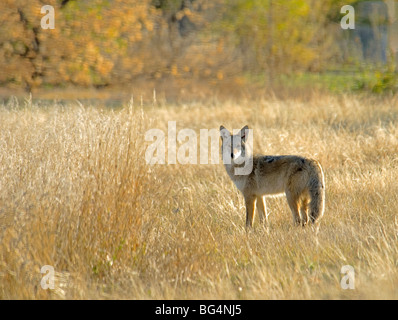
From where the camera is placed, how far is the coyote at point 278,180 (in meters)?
6.36

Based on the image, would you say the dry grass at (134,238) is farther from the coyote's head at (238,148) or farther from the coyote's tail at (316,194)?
the coyote's head at (238,148)

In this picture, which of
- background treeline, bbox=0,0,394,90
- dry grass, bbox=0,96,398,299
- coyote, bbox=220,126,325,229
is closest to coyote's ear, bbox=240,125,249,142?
coyote, bbox=220,126,325,229

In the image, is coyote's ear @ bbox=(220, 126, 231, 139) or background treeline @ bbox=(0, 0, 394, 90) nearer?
coyote's ear @ bbox=(220, 126, 231, 139)

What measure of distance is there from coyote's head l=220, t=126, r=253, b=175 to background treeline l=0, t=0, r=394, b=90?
31.2 ft

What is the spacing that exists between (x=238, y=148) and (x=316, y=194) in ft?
4.04

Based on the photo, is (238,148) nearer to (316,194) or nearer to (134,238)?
(316,194)

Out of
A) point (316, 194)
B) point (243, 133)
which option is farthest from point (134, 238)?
point (243, 133)

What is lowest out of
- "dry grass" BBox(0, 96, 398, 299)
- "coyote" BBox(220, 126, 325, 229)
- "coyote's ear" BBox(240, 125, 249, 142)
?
"dry grass" BBox(0, 96, 398, 299)

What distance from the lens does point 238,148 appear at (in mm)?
7043

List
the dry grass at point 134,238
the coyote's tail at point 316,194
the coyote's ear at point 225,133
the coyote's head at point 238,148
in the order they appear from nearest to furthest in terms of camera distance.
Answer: the dry grass at point 134,238
the coyote's tail at point 316,194
the coyote's head at point 238,148
the coyote's ear at point 225,133

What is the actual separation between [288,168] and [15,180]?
314cm

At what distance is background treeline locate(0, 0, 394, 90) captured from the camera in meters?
15.8

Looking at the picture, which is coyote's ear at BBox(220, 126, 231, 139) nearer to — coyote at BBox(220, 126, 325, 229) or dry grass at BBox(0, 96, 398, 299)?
coyote at BBox(220, 126, 325, 229)

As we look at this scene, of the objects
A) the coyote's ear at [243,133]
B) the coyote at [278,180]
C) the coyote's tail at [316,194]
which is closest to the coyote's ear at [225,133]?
the coyote at [278,180]
